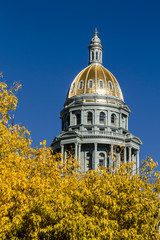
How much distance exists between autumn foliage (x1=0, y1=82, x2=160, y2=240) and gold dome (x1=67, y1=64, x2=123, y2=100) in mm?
71875

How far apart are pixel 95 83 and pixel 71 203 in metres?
76.0

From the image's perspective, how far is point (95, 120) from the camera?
98062 millimetres

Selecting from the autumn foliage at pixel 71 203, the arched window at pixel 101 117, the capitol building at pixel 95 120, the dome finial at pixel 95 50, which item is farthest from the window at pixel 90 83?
the autumn foliage at pixel 71 203

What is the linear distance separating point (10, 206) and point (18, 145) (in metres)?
4.69

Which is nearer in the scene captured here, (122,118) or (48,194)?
(48,194)

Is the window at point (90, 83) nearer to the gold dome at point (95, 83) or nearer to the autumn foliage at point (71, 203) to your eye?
the gold dome at point (95, 83)

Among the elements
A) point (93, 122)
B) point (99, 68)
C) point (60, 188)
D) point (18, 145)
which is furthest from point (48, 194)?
point (99, 68)

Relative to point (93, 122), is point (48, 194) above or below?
below

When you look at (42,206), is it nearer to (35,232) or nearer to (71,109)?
(35,232)

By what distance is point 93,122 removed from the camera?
9769 cm

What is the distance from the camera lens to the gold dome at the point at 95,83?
100 metres

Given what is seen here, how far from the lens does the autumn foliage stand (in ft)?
76.9

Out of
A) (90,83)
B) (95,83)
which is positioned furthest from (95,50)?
(95,83)

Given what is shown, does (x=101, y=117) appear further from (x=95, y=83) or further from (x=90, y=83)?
(x=90, y=83)
